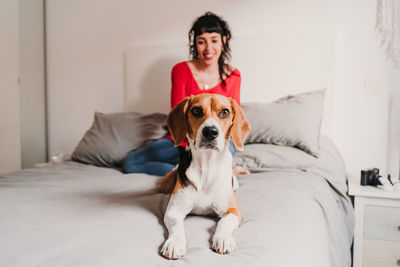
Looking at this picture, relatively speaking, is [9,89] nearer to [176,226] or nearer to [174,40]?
[174,40]

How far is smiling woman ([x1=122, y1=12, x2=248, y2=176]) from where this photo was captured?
1877 mm

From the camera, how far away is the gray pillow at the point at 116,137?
2.07 m

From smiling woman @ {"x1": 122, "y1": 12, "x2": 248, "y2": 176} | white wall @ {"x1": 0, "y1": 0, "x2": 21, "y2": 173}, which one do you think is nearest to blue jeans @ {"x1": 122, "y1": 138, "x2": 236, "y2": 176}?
smiling woman @ {"x1": 122, "y1": 12, "x2": 248, "y2": 176}

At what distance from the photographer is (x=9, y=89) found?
297 cm

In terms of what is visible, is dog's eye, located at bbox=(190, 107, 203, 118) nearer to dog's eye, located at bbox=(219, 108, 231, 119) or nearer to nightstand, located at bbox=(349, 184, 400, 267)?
dog's eye, located at bbox=(219, 108, 231, 119)

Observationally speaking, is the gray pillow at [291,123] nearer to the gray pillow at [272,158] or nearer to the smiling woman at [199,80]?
the gray pillow at [272,158]

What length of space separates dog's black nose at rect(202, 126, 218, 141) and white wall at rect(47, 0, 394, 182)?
1.59m

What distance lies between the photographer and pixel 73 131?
327 cm

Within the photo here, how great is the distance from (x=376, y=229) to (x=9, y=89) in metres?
3.37

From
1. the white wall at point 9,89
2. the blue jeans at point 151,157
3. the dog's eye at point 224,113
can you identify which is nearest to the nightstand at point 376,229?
the blue jeans at point 151,157

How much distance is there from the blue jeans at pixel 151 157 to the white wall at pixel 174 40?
1.22m

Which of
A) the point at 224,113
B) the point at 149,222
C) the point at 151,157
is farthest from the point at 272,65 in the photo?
the point at 149,222

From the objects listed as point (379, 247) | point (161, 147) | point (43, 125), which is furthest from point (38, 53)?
point (379, 247)

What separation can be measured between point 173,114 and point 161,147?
866 millimetres
